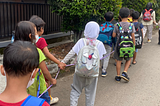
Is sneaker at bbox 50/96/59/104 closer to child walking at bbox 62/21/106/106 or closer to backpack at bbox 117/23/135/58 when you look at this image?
child walking at bbox 62/21/106/106

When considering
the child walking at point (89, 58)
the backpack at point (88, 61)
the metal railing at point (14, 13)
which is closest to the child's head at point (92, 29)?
the child walking at point (89, 58)

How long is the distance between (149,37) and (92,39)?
6.79m

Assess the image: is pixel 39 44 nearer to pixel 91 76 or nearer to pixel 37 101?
pixel 91 76

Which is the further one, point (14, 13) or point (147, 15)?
point (147, 15)

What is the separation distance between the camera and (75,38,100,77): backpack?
279 centimetres

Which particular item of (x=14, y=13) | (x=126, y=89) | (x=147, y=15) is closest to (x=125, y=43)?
(x=126, y=89)

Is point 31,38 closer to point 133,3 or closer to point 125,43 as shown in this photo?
point 125,43

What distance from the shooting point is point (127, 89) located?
14.0ft

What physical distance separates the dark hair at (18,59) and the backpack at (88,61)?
1383mm

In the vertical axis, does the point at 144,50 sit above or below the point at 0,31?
below

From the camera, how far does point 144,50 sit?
7605 mm

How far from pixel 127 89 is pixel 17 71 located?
3.33 meters

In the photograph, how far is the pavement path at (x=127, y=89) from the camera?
147 inches

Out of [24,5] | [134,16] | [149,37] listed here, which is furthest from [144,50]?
[24,5]
